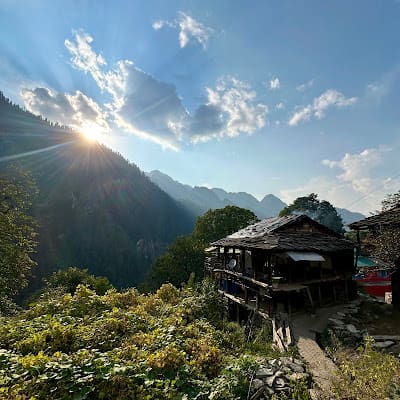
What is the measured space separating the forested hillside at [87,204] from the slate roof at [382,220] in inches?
3028

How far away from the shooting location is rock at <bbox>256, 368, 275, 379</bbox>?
4.81 metres

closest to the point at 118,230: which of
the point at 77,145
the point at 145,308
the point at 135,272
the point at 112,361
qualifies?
the point at 135,272

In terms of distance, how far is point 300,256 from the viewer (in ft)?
38.5

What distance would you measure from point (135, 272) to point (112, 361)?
85.8 metres

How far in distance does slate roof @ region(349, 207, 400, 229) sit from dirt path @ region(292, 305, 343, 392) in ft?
15.8

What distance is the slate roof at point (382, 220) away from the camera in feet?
28.3

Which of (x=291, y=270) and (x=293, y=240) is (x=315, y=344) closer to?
(x=291, y=270)

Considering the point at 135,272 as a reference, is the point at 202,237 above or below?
above

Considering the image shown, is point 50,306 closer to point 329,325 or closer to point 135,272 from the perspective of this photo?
point 329,325

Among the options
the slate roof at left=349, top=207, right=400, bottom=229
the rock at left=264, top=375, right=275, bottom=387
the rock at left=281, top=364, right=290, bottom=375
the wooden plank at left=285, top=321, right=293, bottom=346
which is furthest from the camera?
the wooden plank at left=285, top=321, right=293, bottom=346

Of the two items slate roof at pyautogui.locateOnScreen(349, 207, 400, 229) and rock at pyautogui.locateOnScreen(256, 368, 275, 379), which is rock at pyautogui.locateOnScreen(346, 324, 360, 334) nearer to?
slate roof at pyautogui.locateOnScreen(349, 207, 400, 229)

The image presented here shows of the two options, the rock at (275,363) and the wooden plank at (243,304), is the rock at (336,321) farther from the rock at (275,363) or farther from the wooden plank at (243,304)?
the rock at (275,363)

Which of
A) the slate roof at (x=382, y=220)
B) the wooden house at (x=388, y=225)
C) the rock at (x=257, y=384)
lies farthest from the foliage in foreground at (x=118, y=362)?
the slate roof at (x=382, y=220)

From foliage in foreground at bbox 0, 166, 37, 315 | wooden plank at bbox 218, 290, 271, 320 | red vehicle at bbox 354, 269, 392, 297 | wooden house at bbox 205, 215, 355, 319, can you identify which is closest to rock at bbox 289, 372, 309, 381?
wooden house at bbox 205, 215, 355, 319
